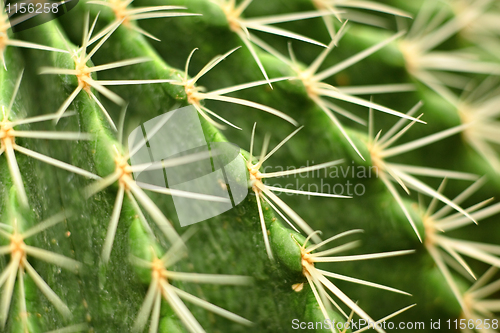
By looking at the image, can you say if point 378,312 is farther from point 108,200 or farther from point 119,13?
point 119,13

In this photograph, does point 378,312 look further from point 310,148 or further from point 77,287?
point 77,287

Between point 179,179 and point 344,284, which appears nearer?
point 179,179

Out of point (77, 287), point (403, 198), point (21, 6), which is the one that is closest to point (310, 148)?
point (403, 198)

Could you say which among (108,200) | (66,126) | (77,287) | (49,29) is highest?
(49,29)

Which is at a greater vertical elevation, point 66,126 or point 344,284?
point 66,126

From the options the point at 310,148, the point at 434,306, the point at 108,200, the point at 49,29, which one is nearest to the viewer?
the point at 108,200

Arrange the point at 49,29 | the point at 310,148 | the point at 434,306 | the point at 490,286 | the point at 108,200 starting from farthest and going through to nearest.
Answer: the point at 490,286 < the point at 434,306 < the point at 310,148 < the point at 49,29 < the point at 108,200

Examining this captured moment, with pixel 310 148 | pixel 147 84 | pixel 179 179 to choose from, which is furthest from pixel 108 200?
pixel 310 148
